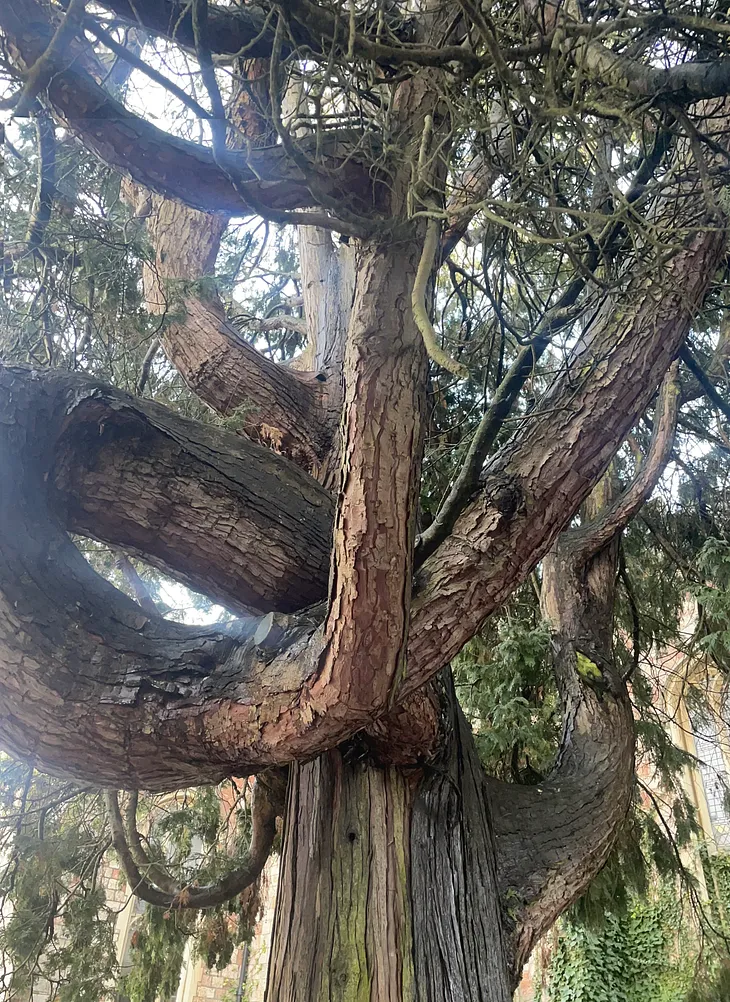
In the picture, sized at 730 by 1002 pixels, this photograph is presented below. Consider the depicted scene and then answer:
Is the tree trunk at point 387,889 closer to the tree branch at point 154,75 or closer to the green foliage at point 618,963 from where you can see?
the tree branch at point 154,75

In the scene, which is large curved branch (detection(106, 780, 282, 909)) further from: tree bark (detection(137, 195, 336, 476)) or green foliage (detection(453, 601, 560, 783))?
tree bark (detection(137, 195, 336, 476))

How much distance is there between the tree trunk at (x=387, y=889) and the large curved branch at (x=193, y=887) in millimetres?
988

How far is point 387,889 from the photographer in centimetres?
213

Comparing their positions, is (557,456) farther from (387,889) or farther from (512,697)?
(512,697)

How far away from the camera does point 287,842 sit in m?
2.37

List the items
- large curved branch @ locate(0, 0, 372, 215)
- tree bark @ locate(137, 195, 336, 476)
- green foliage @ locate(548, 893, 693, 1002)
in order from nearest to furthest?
1. large curved branch @ locate(0, 0, 372, 215)
2. tree bark @ locate(137, 195, 336, 476)
3. green foliage @ locate(548, 893, 693, 1002)

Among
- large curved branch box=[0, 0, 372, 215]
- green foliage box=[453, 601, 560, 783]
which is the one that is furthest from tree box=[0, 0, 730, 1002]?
green foliage box=[453, 601, 560, 783]

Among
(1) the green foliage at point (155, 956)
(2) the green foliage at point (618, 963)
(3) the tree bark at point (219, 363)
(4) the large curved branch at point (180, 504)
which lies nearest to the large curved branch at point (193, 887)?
(1) the green foliage at point (155, 956)

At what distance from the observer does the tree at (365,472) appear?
1639 mm

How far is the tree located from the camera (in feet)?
5.38

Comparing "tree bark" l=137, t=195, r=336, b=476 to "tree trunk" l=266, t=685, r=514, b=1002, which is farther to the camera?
"tree bark" l=137, t=195, r=336, b=476

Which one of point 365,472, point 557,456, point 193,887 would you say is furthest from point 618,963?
point 365,472

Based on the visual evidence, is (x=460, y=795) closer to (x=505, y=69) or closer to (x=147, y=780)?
(x=147, y=780)

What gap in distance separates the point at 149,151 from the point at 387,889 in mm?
2172
